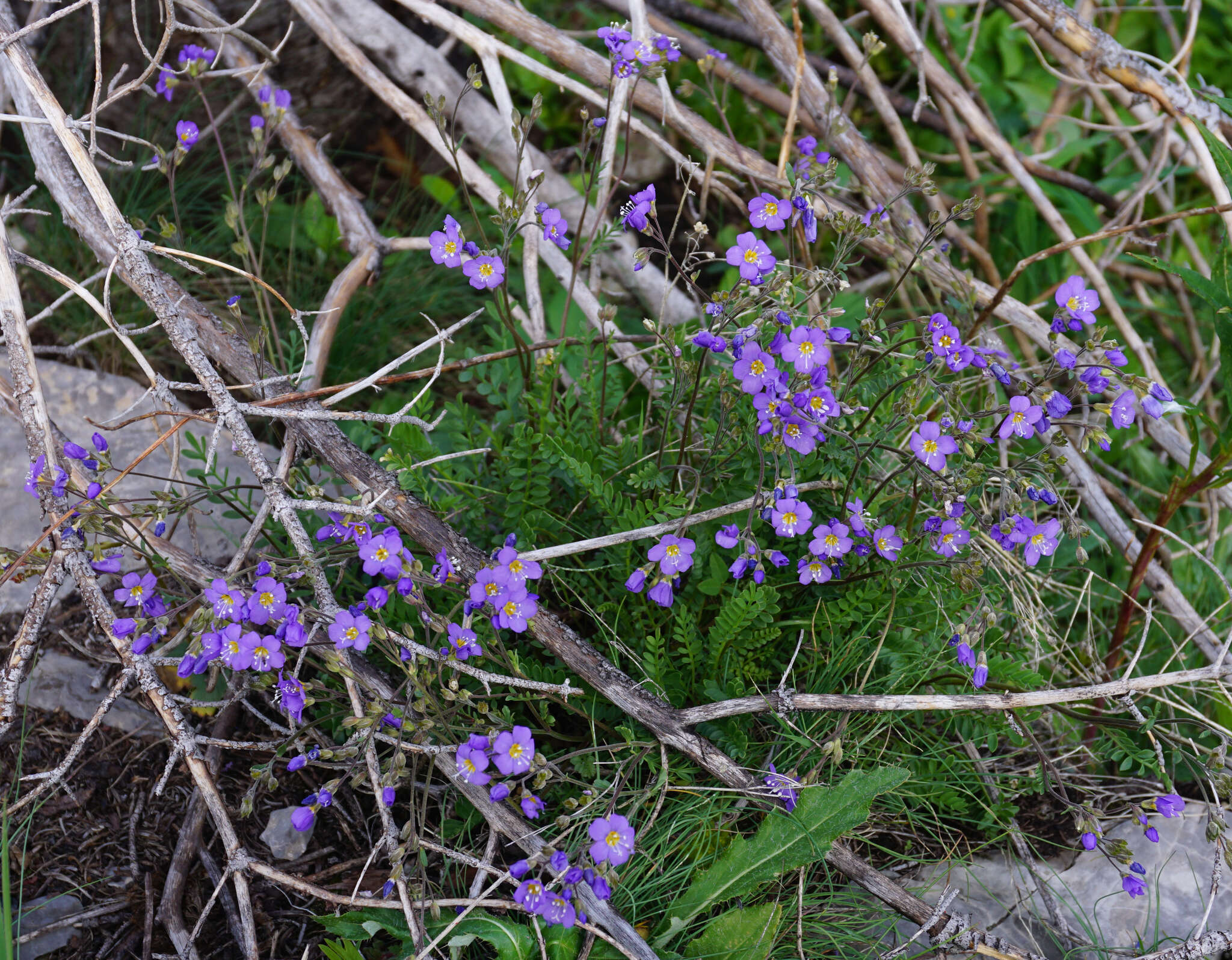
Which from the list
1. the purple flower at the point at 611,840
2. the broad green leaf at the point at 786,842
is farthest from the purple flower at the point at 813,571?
the purple flower at the point at 611,840

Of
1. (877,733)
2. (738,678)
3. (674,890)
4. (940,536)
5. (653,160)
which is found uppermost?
(653,160)

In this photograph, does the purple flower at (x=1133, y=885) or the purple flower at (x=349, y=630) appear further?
the purple flower at (x=1133, y=885)

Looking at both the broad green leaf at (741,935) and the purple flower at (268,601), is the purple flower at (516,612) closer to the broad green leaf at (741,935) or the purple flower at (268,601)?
the purple flower at (268,601)

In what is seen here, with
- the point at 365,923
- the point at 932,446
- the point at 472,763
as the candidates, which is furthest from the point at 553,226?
the point at 365,923

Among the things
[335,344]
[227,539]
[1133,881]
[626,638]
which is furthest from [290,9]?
[1133,881]

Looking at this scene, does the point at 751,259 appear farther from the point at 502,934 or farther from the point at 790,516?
the point at 502,934

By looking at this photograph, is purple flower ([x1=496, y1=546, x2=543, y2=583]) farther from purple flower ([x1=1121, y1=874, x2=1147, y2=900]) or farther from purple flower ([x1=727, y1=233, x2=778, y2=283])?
purple flower ([x1=1121, y1=874, x2=1147, y2=900])

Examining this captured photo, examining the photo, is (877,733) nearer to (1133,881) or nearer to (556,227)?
(1133,881)
